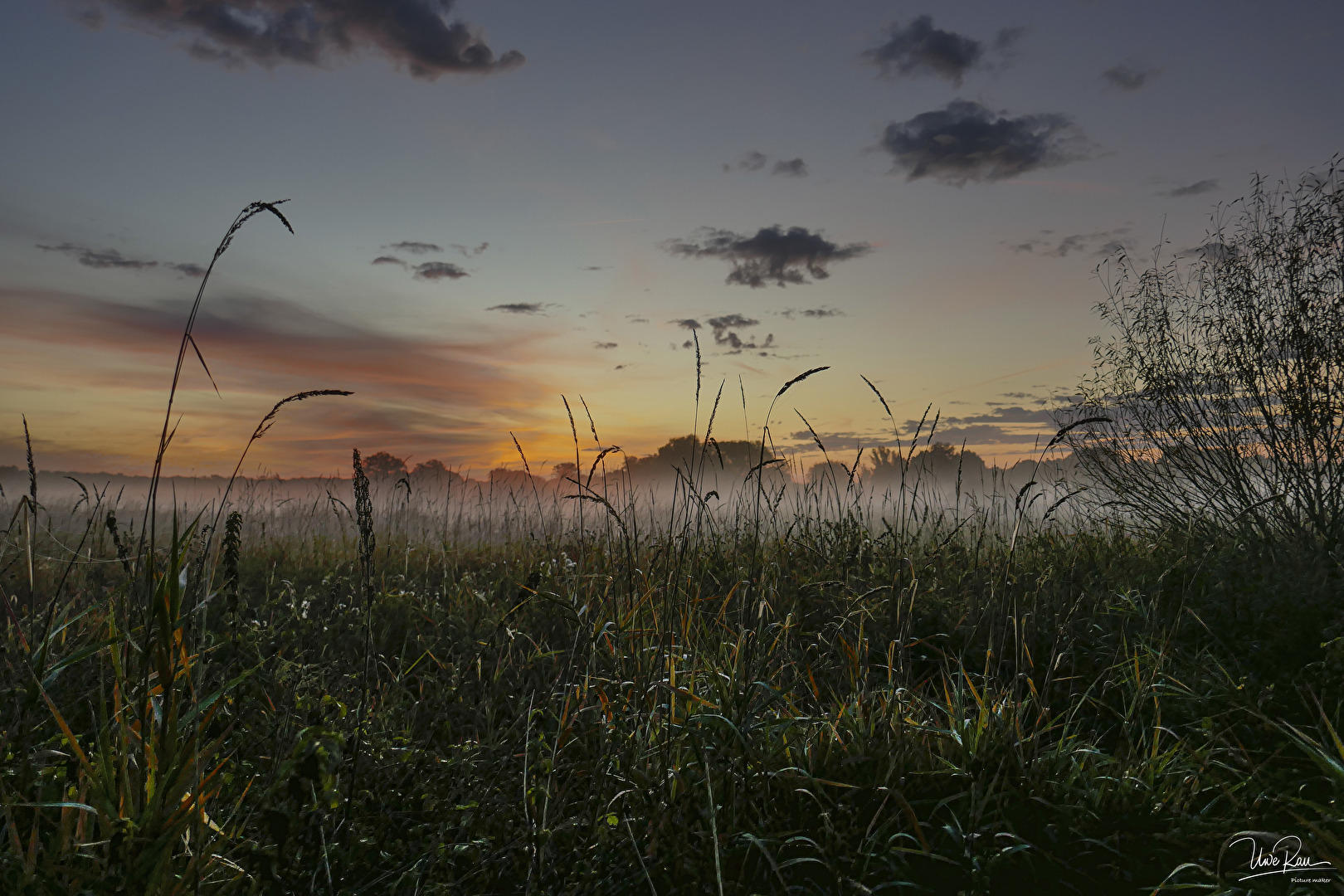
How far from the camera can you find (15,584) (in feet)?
19.8

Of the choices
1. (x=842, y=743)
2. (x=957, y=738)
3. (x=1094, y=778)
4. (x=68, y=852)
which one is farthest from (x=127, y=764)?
(x=1094, y=778)

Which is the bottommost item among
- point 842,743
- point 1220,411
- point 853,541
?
point 842,743

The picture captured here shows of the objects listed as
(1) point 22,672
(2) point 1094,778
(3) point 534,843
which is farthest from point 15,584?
(2) point 1094,778

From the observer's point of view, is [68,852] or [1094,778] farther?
[1094,778]

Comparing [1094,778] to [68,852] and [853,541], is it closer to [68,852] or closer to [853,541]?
[853,541]

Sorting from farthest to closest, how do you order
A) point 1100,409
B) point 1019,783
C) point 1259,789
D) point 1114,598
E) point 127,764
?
point 1100,409, point 1114,598, point 1259,789, point 1019,783, point 127,764

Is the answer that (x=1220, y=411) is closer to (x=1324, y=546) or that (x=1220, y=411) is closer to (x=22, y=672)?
(x=1324, y=546)

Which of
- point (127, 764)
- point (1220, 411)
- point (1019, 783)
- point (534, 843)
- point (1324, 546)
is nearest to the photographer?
point (127, 764)

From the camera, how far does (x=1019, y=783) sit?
2625 mm

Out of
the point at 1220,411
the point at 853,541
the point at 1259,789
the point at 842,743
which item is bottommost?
the point at 1259,789

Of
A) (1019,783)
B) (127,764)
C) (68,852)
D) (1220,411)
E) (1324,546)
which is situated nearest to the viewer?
(68,852)

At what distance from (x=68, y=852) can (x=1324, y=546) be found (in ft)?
24.8

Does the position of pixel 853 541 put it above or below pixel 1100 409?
below

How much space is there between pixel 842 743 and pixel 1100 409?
6.71 metres
